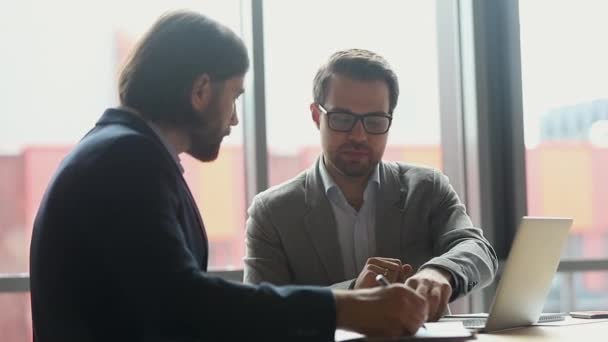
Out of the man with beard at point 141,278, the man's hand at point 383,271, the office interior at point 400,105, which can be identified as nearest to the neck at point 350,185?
the man's hand at point 383,271

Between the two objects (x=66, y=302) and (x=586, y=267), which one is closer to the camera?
(x=66, y=302)

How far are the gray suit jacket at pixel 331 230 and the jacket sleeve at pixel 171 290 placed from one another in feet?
3.04

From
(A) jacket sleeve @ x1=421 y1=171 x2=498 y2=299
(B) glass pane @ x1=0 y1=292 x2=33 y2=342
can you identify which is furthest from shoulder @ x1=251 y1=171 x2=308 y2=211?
(B) glass pane @ x1=0 y1=292 x2=33 y2=342

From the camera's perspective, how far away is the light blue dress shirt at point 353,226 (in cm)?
242

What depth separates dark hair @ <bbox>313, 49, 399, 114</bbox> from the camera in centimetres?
248

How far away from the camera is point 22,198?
322 centimetres

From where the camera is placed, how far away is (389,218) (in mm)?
2436

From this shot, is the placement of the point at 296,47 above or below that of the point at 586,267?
above

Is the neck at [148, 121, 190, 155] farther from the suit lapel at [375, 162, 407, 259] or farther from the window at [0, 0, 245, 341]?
the window at [0, 0, 245, 341]

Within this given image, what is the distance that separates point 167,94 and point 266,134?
64.6 inches

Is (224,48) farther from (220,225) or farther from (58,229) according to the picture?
(220,225)

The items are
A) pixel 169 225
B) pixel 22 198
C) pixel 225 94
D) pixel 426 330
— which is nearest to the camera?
pixel 169 225

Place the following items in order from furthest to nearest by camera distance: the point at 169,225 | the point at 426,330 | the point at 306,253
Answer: the point at 306,253, the point at 426,330, the point at 169,225

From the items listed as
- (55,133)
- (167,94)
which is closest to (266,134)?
(55,133)
